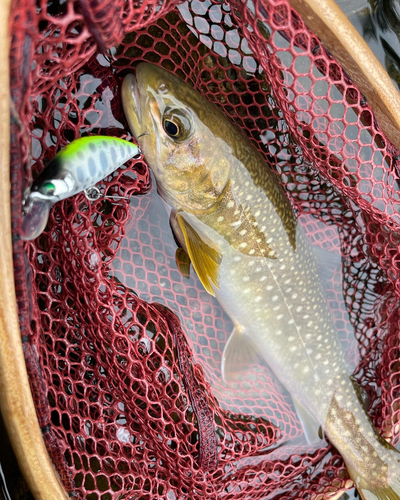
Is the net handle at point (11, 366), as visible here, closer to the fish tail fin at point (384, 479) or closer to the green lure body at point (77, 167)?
the green lure body at point (77, 167)

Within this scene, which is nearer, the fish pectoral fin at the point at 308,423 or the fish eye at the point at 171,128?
the fish eye at the point at 171,128

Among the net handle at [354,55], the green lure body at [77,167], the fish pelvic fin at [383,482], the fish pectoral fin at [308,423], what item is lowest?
the fish pectoral fin at [308,423]

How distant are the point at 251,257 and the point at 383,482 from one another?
132 cm

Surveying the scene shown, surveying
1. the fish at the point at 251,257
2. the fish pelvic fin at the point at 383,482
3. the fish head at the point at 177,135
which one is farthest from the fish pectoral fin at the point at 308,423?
the fish head at the point at 177,135

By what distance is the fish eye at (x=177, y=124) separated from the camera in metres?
1.71

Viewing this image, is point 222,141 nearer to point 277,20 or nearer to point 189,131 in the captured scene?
point 189,131

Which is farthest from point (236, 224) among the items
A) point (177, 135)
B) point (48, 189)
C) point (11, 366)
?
point (11, 366)

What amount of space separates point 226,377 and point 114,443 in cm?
66

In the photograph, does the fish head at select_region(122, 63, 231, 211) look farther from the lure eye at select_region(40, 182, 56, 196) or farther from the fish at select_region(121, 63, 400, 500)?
the lure eye at select_region(40, 182, 56, 196)

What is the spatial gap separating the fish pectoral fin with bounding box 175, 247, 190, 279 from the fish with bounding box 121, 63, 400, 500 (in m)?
0.09

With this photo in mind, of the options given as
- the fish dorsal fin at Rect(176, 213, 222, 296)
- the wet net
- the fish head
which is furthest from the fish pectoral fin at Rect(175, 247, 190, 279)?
the fish head

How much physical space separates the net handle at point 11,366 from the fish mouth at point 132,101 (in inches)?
32.0

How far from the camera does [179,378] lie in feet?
6.40

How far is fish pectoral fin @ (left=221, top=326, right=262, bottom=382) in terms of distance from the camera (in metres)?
2.17
